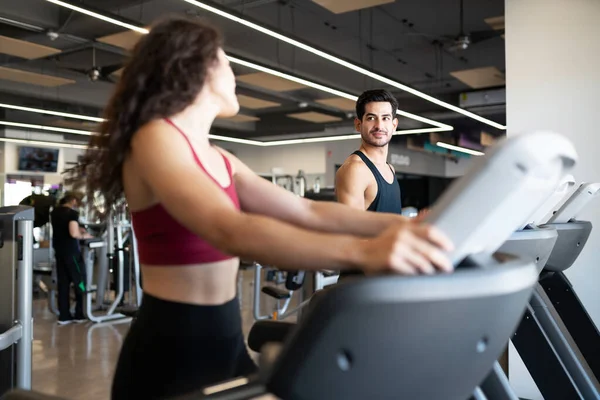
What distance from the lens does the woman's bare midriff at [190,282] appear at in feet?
3.86

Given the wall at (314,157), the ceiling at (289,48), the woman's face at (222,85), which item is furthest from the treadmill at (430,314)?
the wall at (314,157)

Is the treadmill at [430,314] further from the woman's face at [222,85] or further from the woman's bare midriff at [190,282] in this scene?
the woman's face at [222,85]

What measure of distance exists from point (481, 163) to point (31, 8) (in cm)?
694

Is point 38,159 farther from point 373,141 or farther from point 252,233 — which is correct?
point 252,233

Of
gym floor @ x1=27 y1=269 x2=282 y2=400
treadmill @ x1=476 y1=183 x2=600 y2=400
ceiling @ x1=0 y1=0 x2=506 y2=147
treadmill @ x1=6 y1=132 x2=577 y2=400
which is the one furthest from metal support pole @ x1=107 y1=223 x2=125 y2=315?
treadmill @ x1=6 y1=132 x2=577 y2=400

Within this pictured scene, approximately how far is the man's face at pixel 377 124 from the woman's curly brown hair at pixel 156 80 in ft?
5.70

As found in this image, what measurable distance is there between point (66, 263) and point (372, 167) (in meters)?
4.73

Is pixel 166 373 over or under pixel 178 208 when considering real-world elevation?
under

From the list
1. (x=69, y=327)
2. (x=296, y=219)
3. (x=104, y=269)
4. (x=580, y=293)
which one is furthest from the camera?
(x=104, y=269)

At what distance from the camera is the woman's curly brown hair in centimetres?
114

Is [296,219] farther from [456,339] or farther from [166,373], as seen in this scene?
[456,339]

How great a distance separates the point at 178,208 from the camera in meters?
0.96

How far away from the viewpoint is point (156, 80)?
3.79ft

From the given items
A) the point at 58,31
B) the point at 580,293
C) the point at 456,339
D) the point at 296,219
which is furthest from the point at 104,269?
the point at 456,339
